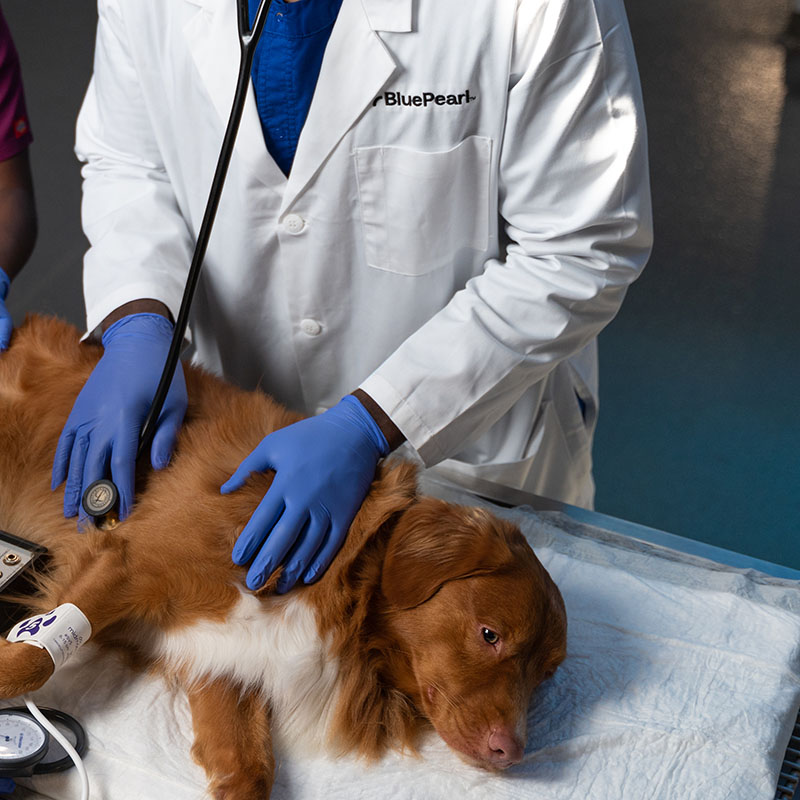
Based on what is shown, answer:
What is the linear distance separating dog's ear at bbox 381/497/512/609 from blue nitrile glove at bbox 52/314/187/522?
0.45 m

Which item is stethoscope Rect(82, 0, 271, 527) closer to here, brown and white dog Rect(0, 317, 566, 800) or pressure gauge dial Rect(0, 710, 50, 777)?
brown and white dog Rect(0, 317, 566, 800)

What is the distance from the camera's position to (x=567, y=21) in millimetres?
1566

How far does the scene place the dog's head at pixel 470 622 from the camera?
4.67ft

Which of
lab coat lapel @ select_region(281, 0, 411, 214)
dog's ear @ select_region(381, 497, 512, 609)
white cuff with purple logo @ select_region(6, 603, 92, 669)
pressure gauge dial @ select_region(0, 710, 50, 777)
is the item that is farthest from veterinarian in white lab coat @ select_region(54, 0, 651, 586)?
pressure gauge dial @ select_region(0, 710, 50, 777)

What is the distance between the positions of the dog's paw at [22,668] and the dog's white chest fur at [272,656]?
0.20 m

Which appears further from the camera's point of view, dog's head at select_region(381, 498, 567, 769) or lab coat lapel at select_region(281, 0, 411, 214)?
lab coat lapel at select_region(281, 0, 411, 214)

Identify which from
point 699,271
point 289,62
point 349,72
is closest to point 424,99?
point 349,72

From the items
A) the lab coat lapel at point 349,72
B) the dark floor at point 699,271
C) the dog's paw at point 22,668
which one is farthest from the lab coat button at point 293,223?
the dark floor at point 699,271

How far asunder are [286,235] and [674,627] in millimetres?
981

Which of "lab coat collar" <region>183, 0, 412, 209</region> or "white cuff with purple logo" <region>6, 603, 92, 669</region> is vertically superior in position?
"lab coat collar" <region>183, 0, 412, 209</region>

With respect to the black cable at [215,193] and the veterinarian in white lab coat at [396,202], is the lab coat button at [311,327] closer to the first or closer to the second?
the veterinarian in white lab coat at [396,202]

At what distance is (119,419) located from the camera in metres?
1.66

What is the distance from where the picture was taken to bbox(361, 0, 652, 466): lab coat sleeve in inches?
63.6

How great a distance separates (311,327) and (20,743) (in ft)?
3.10
